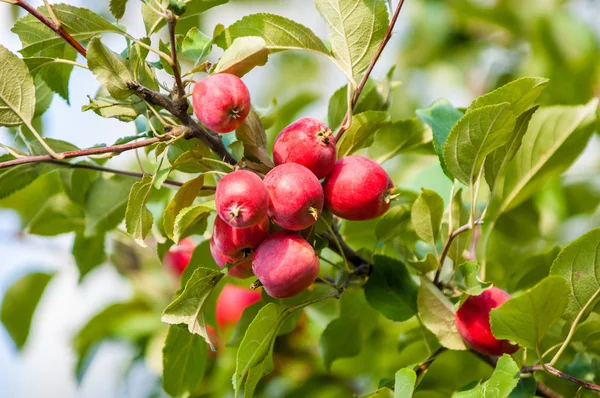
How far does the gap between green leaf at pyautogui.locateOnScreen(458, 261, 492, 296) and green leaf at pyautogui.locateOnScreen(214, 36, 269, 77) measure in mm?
353

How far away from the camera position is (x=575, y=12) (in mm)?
2357

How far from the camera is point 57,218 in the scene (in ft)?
3.90

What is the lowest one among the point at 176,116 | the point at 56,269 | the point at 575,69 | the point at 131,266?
the point at 131,266

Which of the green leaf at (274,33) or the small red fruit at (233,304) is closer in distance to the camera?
the green leaf at (274,33)

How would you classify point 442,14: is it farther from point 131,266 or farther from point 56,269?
point 56,269

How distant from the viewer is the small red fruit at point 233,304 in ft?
5.80

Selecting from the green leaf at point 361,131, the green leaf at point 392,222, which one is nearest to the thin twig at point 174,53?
the green leaf at point 361,131

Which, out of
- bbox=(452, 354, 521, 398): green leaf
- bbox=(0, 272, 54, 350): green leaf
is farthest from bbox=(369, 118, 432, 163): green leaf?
bbox=(0, 272, 54, 350): green leaf

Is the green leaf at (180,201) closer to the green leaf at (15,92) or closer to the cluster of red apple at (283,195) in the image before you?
the cluster of red apple at (283,195)

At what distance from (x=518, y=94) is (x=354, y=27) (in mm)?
213

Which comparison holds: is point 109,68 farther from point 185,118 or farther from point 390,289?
point 390,289

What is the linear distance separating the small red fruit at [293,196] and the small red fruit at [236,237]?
0.03 metres

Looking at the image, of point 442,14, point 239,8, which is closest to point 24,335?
point 442,14

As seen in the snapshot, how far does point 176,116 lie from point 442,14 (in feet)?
6.06
